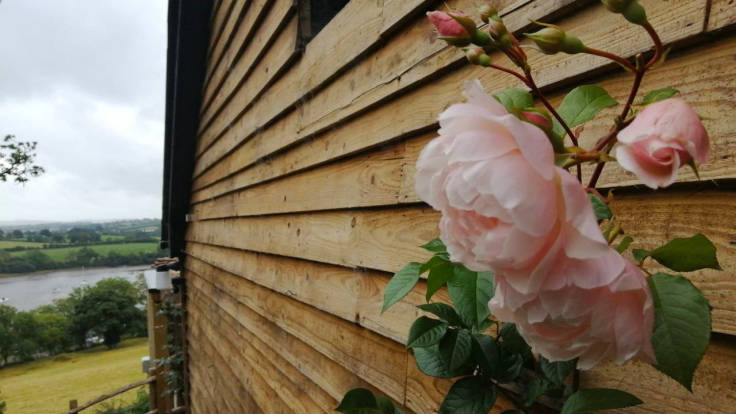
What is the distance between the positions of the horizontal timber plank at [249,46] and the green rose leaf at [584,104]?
157 cm

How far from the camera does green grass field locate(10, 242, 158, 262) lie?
3048cm

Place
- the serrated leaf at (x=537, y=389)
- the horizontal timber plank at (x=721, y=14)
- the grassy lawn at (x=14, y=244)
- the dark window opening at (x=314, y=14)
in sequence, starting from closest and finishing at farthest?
the horizontal timber plank at (x=721, y=14) < the serrated leaf at (x=537, y=389) < the dark window opening at (x=314, y=14) < the grassy lawn at (x=14, y=244)

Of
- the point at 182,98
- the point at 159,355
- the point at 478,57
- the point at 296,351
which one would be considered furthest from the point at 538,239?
the point at 159,355

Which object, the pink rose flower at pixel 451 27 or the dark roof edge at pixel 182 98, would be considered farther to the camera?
A: the dark roof edge at pixel 182 98

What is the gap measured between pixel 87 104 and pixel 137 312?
20292 millimetres

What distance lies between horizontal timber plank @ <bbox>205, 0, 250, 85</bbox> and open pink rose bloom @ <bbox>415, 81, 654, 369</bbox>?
2.67 metres

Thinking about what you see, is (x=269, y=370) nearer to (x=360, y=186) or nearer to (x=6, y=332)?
(x=360, y=186)

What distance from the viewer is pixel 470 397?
65cm

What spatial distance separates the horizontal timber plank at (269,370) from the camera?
5.55 ft

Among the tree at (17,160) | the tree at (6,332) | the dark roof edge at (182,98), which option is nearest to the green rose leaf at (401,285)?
the dark roof edge at (182,98)

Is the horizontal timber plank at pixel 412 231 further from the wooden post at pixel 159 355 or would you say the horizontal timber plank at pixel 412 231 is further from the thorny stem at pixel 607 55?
the wooden post at pixel 159 355

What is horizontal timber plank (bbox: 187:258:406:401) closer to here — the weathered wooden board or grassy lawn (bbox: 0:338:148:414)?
the weathered wooden board

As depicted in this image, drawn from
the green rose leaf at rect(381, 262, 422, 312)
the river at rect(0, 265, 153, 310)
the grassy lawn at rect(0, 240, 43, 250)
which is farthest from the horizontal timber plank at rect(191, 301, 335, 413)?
the grassy lawn at rect(0, 240, 43, 250)

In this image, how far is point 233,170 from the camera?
9.75 feet
